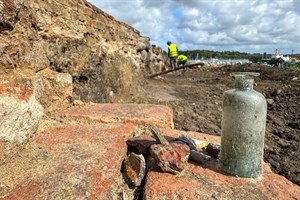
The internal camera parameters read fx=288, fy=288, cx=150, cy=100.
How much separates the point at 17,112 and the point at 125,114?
2.35 ft

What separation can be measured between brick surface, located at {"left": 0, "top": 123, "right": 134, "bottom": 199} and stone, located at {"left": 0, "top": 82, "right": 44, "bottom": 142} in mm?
80

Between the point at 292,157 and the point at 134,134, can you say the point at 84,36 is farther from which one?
the point at 292,157

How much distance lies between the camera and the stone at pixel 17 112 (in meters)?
1.13

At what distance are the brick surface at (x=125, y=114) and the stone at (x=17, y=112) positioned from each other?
0.39 m

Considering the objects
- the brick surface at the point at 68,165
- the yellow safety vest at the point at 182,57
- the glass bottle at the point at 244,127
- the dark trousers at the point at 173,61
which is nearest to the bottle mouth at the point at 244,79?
the glass bottle at the point at 244,127

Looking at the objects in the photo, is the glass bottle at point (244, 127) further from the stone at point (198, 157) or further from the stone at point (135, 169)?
the stone at point (135, 169)

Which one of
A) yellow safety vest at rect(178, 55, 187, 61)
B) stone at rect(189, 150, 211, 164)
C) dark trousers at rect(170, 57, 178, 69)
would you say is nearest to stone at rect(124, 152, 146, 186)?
stone at rect(189, 150, 211, 164)

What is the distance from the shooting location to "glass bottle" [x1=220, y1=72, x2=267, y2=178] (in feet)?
3.90

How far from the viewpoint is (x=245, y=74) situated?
3.93 ft

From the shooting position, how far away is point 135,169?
1.26 metres

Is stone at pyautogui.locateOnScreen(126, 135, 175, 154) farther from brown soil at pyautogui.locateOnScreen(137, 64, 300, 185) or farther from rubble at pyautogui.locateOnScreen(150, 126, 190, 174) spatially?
brown soil at pyautogui.locateOnScreen(137, 64, 300, 185)

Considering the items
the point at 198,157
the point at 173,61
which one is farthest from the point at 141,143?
the point at 173,61

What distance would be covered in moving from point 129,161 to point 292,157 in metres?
2.25

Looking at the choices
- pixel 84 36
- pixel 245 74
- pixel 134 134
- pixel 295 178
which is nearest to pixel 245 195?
pixel 245 74
